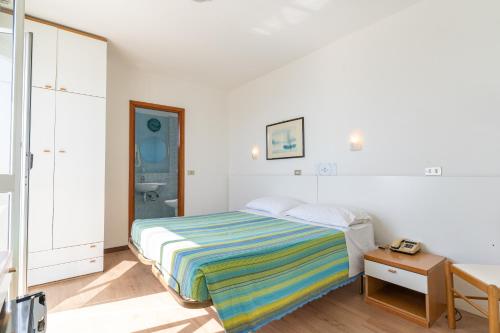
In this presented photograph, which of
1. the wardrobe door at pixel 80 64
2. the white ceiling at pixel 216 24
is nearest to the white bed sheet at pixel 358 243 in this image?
the white ceiling at pixel 216 24

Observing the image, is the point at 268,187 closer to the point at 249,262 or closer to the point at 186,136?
the point at 186,136

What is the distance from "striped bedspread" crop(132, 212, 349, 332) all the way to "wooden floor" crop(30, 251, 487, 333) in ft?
0.78

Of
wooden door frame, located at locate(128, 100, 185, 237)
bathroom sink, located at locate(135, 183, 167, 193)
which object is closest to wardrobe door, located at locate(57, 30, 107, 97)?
wooden door frame, located at locate(128, 100, 185, 237)

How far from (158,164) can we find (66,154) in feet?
6.29

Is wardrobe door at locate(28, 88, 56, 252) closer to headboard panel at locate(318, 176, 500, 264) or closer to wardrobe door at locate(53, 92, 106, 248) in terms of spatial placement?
wardrobe door at locate(53, 92, 106, 248)

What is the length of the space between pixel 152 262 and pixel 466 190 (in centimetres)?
263

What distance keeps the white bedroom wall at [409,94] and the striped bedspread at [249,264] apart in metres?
1.10

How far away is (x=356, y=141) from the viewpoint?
2.96 metres

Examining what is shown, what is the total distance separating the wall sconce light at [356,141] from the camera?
9.59 ft

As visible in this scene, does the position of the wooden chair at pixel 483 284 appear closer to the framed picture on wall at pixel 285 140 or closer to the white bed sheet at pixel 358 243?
the white bed sheet at pixel 358 243

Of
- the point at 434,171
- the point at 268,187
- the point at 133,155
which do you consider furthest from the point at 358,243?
the point at 133,155

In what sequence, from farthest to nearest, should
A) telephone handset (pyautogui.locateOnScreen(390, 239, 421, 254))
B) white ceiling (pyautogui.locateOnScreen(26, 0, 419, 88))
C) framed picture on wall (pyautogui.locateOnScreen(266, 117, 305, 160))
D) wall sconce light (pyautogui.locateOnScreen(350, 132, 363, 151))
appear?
framed picture on wall (pyautogui.locateOnScreen(266, 117, 305, 160))
wall sconce light (pyautogui.locateOnScreen(350, 132, 363, 151))
white ceiling (pyautogui.locateOnScreen(26, 0, 419, 88))
telephone handset (pyautogui.locateOnScreen(390, 239, 421, 254))

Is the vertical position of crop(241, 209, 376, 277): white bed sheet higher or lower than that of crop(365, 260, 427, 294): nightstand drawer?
higher

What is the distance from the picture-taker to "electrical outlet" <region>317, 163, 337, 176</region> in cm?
317
